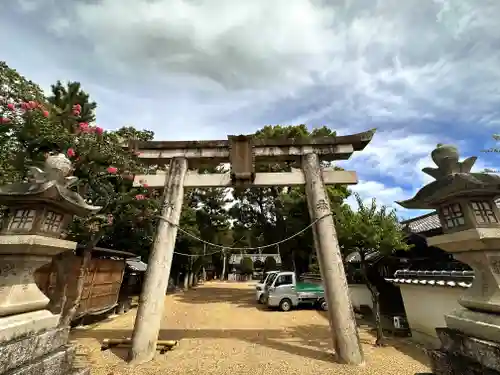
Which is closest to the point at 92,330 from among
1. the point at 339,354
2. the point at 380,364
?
the point at 339,354

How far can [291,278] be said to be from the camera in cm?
1527

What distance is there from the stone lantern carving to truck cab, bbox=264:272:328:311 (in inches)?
474

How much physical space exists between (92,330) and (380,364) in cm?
898

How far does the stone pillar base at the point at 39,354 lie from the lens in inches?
111

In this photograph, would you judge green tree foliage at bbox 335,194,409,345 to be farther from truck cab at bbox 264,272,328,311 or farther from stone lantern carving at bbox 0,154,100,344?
stone lantern carving at bbox 0,154,100,344

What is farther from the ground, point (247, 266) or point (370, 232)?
point (247, 266)

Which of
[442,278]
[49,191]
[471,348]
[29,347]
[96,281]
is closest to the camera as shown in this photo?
[471,348]

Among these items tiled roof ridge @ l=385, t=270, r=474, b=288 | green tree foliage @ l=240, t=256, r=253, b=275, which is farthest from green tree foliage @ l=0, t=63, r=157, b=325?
green tree foliage @ l=240, t=256, r=253, b=275

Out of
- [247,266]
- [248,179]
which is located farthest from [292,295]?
[247,266]

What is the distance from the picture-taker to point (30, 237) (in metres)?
Answer: 3.35

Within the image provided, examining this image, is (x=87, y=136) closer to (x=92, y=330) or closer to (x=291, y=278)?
(x=92, y=330)

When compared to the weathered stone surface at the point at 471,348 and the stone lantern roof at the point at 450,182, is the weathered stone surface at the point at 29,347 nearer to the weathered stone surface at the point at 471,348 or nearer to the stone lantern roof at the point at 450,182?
the weathered stone surface at the point at 471,348

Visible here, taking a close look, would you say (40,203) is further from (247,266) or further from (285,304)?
(247,266)

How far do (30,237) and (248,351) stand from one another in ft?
18.0
